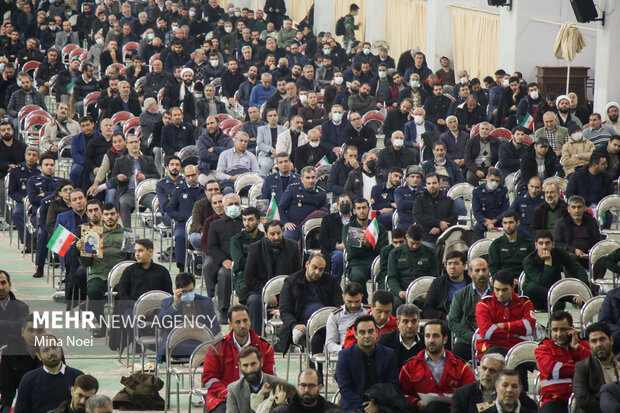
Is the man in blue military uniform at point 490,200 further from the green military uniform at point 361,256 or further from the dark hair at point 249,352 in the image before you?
the dark hair at point 249,352

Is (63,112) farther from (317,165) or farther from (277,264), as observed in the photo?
(277,264)

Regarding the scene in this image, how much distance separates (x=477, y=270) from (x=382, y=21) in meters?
22.3

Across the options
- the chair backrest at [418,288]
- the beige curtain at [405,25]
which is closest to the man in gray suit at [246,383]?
the chair backrest at [418,288]

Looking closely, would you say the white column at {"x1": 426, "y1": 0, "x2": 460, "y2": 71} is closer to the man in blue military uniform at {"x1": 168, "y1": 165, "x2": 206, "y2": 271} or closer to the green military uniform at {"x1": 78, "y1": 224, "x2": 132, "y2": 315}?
the man in blue military uniform at {"x1": 168, "y1": 165, "x2": 206, "y2": 271}

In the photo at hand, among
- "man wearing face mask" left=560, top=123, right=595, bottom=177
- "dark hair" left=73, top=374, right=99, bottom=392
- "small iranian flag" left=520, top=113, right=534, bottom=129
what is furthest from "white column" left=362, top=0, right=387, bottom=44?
"dark hair" left=73, top=374, right=99, bottom=392

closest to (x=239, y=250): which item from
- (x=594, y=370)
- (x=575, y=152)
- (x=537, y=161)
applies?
(x=594, y=370)

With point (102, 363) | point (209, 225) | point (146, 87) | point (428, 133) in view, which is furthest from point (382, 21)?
point (102, 363)

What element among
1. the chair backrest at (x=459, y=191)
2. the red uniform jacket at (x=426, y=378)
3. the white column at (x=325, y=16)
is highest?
the white column at (x=325, y=16)

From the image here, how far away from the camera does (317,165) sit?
1655cm

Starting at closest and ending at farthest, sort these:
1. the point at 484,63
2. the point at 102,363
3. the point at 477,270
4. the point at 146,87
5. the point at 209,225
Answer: the point at 477,270, the point at 102,363, the point at 209,225, the point at 146,87, the point at 484,63

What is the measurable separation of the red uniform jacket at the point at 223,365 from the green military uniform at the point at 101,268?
304 cm

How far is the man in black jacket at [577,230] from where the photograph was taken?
40.5ft

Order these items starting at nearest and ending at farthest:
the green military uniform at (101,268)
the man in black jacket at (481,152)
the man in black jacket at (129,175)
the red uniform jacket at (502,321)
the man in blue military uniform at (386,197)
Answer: the red uniform jacket at (502,321), the green military uniform at (101,268), the man in blue military uniform at (386,197), the man in black jacket at (129,175), the man in black jacket at (481,152)

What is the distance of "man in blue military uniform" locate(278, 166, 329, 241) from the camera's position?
533 inches
